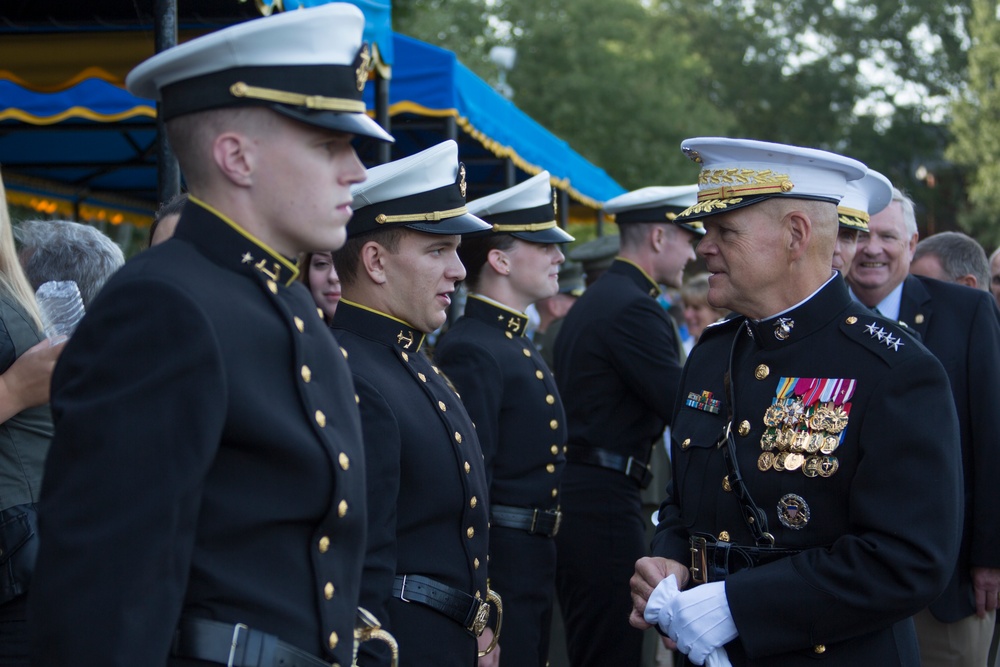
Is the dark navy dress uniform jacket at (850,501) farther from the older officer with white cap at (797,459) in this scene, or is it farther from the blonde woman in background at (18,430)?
the blonde woman in background at (18,430)

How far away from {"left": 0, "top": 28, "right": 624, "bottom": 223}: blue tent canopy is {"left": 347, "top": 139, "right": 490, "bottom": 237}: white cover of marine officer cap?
164cm

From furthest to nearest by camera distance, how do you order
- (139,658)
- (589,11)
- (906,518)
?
(589,11) < (906,518) < (139,658)

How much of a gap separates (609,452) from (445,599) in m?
2.21

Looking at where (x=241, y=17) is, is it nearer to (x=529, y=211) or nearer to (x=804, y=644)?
(x=529, y=211)

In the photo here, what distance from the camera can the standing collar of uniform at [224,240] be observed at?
1953 mm

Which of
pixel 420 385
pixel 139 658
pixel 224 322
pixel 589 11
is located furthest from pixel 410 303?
pixel 589 11

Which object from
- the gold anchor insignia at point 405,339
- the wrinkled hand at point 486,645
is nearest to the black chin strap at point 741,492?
the gold anchor insignia at point 405,339

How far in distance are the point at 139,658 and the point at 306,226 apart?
0.75 metres

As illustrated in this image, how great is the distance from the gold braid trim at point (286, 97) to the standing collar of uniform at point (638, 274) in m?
3.59

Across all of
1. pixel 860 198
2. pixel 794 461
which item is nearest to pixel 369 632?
pixel 794 461

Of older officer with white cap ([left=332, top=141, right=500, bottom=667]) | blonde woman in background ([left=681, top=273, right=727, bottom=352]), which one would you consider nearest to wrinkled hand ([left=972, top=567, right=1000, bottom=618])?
older officer with white cap ([left=332, top=141, right=500, bottom=667])

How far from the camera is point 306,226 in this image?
1.96 m

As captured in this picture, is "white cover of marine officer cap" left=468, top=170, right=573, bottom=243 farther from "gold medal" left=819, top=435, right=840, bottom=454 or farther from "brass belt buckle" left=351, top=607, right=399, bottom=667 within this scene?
"brass belt buckle" left=351, top=607, right=399, bottom=667

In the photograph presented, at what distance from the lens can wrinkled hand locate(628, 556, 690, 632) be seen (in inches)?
117
